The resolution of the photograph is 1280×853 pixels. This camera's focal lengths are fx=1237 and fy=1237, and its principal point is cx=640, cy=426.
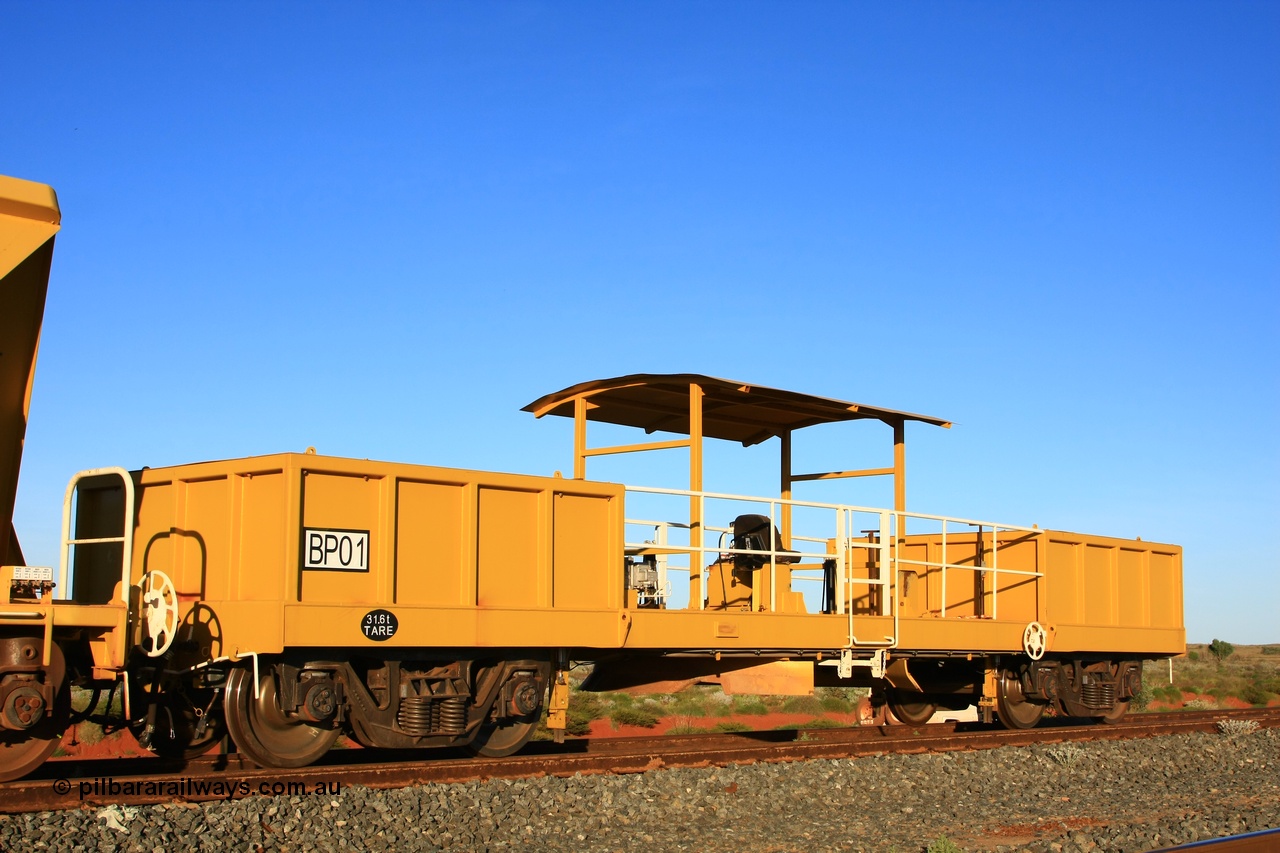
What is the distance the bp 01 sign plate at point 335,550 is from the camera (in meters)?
9.78

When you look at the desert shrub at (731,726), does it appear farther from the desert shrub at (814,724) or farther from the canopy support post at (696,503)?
the canopy support post at (696,503)

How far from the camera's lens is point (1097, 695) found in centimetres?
1723

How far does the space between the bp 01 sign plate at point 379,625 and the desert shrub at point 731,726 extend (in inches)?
540

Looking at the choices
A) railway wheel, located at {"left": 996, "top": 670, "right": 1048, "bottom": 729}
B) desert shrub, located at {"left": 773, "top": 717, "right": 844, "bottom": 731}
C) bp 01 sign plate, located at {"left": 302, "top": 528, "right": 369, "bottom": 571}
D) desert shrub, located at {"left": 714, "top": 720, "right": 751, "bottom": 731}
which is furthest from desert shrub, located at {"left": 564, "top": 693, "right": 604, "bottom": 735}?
bp 01 sign plate, located at {"left": 302, "top": 528, "right": 369, "bottom": 571}

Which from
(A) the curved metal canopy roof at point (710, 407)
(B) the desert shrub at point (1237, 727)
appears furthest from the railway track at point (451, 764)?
(A) the curved metal canopy roof at point (710, 407)

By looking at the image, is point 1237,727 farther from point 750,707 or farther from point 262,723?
point 750,707

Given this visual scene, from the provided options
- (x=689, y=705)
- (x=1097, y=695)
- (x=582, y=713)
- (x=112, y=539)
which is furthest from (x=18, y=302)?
(x=689, y=705)

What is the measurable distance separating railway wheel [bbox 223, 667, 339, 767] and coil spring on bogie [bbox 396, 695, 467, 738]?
71 centimetres

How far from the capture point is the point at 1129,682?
18.1 metres

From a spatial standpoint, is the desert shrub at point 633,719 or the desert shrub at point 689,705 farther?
the desert shrub at point 689,705

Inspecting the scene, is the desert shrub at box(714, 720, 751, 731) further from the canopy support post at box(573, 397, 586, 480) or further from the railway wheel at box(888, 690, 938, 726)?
the canopy support post at box(573, 397, 586, 480)

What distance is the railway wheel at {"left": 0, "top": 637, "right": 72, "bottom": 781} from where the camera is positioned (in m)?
8.40

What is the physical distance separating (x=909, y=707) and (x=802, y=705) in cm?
1404

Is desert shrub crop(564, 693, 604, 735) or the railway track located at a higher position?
the railway track
